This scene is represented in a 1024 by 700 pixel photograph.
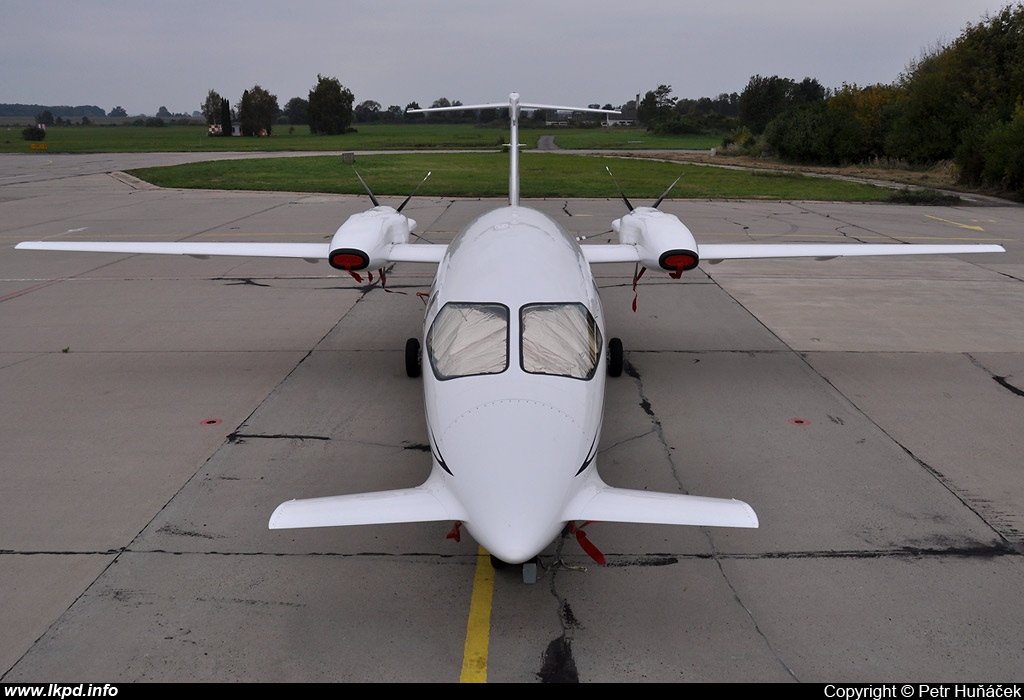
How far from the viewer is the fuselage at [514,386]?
217 inches

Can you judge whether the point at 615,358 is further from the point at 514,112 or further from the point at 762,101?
the point at 762,101

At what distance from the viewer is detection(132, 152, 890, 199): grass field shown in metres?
34.7

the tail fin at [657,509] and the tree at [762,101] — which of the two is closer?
the tail fin at [657,509]

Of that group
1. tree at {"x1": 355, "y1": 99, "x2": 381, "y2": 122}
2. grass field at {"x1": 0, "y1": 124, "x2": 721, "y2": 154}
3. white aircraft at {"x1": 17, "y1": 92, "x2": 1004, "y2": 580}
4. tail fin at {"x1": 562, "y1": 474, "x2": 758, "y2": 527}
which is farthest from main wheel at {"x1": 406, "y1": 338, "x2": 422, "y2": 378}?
tree at {"x1": 355, "y1": 99, "x2": 381, "y2": 122}

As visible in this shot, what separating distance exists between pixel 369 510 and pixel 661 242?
22.8 ft

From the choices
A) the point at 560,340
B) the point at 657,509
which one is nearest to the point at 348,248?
the point at 560,340

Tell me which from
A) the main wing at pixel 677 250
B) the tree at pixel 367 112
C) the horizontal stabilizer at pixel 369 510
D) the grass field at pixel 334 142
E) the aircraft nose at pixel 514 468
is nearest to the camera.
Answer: the horizontal stabilizer at pixel 369 510

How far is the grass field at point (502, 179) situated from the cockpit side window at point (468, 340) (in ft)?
84.2

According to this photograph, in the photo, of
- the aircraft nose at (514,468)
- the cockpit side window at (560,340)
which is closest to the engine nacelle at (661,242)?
the cockpit side window at (560,340)

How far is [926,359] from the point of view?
40.1 feet

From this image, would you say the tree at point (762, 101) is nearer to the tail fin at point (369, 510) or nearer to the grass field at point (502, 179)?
the grass field at point (502, 179)

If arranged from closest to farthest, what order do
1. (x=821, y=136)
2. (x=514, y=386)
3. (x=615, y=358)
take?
(x=514, y=386), (x=615, y=358), (x=821, y=136)

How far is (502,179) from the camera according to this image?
129 feet

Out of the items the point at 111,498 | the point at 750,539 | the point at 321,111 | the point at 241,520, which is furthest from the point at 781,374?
the point at 321,111
